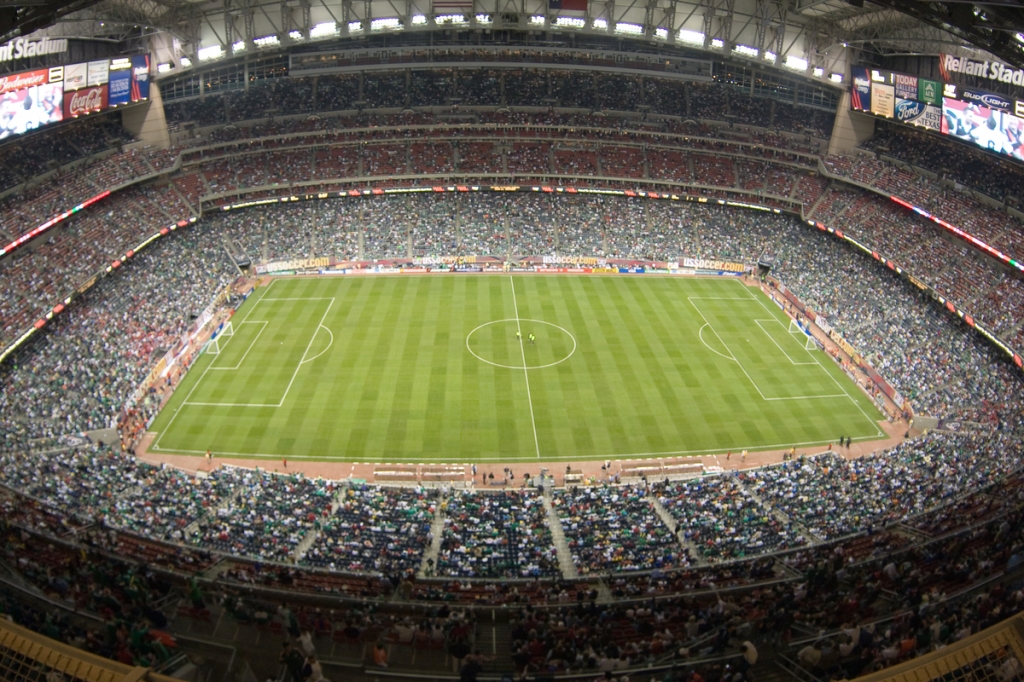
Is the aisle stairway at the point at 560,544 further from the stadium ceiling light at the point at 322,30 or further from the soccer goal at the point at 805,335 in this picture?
the stadium ceiling light at the point at 322,30

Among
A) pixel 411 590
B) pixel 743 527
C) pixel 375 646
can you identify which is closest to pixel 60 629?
pixel 375 646

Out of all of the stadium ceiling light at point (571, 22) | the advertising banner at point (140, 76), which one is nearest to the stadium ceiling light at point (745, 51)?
the stadium ceiling light at point (571, 22)

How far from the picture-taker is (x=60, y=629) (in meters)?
17.8

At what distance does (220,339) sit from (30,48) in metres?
25.2

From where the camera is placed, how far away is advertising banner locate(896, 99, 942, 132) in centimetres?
6450

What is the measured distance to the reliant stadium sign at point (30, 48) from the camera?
5494 cm

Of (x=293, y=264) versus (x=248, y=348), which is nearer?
(x=248, y=348)

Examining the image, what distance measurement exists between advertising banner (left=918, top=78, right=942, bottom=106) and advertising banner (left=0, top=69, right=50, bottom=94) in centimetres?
6990

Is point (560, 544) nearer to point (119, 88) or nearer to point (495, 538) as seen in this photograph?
point (495, 538)

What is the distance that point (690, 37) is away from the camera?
67500 mm

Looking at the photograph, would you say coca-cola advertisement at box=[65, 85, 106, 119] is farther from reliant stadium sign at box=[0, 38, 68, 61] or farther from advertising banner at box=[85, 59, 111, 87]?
reliant stadium sign at box=[0, 38, 68, 61]

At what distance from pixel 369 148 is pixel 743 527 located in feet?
202

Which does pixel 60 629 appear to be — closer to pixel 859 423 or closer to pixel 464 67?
pixel 859 423

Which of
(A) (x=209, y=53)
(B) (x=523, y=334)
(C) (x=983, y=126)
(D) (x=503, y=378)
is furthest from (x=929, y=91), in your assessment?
(A) (x=209, y=53)
